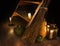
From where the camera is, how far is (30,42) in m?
1.08

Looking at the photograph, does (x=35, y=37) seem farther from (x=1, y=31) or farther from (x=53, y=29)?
(x=1, y=31)

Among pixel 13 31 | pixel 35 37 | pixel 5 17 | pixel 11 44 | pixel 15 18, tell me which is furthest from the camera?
pixel 5 17

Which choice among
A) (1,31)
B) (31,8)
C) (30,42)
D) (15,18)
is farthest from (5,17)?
(30,42)

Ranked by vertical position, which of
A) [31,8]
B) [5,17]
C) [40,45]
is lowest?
[5,17]

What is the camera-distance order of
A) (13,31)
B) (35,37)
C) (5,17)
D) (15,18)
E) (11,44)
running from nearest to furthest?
(35,37) < (11,44) < (13,31) < (15,18) < (5,17)

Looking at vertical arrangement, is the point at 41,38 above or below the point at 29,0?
below

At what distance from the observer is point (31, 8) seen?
4.63 ft

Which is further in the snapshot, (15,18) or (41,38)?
(15,18)

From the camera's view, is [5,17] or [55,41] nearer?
[55,41]

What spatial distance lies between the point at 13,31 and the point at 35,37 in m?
0.41

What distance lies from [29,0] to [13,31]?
15.3 inches

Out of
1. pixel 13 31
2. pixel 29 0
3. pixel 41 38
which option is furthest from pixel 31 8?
pixel 41 38

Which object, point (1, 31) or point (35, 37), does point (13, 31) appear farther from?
point (35, 37)

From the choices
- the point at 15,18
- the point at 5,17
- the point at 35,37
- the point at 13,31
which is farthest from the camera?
the point at 5,17
